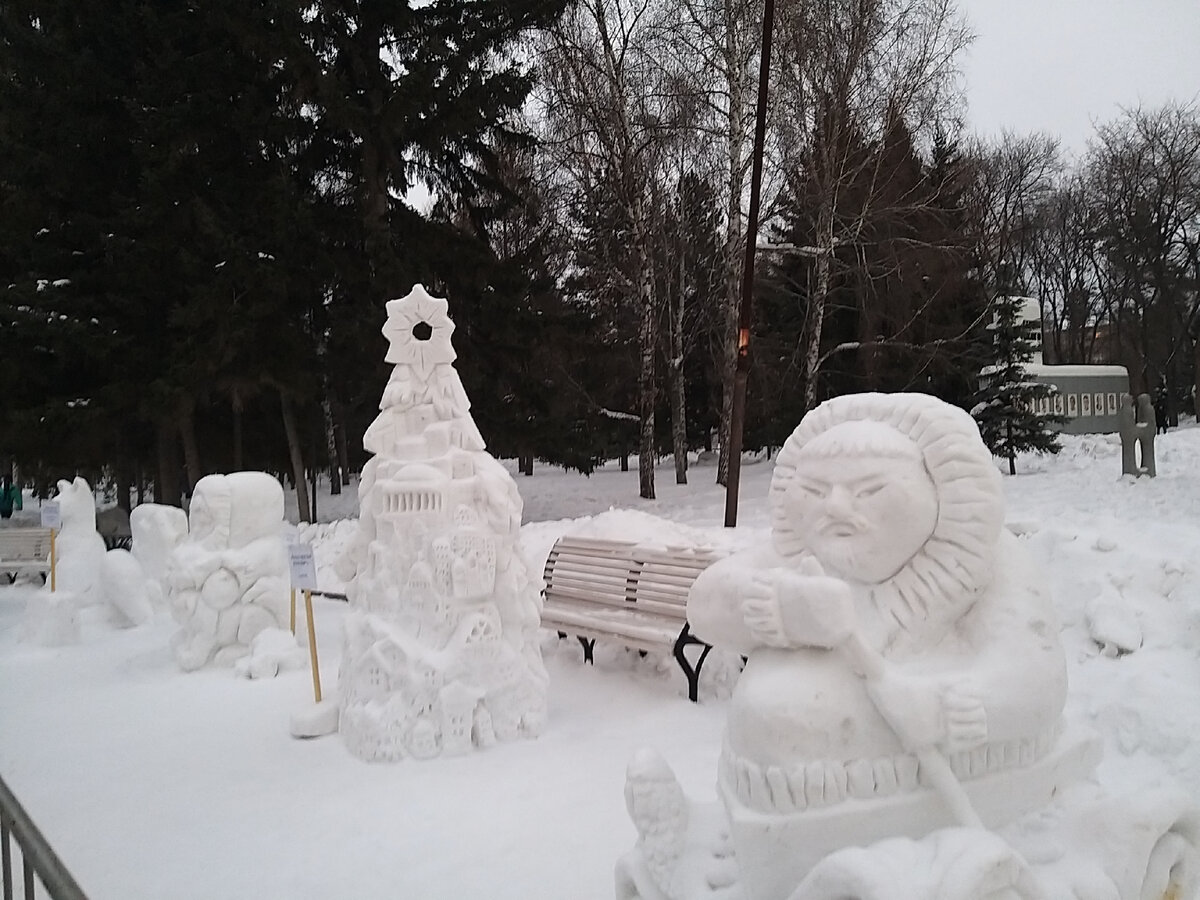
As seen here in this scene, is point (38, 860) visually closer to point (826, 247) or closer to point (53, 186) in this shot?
point (826, 247)

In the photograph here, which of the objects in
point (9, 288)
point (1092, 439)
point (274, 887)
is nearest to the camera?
point (274, 887)

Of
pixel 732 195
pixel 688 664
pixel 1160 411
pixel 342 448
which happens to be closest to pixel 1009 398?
pixel 732 195

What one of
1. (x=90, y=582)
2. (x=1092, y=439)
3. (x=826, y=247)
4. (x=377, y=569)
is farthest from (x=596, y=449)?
(x=1092, y=439)

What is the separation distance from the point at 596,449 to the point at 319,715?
7.95 metres

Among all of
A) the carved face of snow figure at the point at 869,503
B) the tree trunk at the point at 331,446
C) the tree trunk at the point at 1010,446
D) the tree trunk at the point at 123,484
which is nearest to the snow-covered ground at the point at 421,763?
the carved face of snow figure at the point at 869,503

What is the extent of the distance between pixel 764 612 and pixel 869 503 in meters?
0.44

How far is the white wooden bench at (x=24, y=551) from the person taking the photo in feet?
34.7

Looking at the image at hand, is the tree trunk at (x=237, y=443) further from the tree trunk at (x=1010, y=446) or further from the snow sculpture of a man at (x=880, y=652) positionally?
the snow sculpture of a man at (x=880, y=652)

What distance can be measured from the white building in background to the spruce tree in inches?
226

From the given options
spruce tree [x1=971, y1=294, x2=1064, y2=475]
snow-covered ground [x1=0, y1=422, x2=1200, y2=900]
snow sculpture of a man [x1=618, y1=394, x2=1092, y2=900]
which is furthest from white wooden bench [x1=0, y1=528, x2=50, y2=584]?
spruce tree [x1=971, y1=294, x2=1064, y2=475]

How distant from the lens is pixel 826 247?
11.6m

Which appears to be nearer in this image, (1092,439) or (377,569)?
(377,569)

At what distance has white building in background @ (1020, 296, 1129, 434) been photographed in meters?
18.2

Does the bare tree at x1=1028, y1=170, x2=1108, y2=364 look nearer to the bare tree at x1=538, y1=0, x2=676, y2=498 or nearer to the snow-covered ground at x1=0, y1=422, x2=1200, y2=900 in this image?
the bare tree at x1=538, y1=0, x2=676, y2=498
